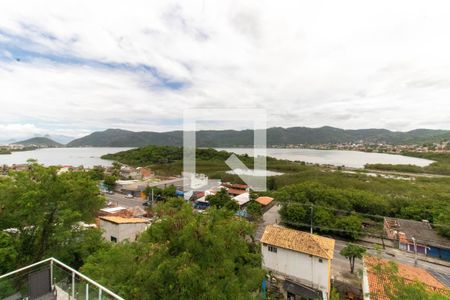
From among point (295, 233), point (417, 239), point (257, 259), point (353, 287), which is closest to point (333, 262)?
point (353, 287)

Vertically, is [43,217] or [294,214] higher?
[43,217]

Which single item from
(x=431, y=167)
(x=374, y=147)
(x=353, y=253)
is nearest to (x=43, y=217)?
(x=353, y=253)

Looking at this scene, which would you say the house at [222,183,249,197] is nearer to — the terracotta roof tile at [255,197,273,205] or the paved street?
the terracotta roof tile at [255,197,273,205]

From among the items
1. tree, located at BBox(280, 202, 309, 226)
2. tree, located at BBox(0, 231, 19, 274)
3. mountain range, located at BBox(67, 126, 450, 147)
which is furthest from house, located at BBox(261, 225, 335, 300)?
mountain range, located at BBox(67, 126, 450, 147)

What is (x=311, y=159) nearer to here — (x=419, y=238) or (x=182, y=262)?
(x=419, y=238)

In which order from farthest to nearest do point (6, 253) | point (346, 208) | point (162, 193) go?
point (162, 193) → point (346, 208) → point (6, 253)

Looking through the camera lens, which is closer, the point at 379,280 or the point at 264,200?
the point at 379,280
